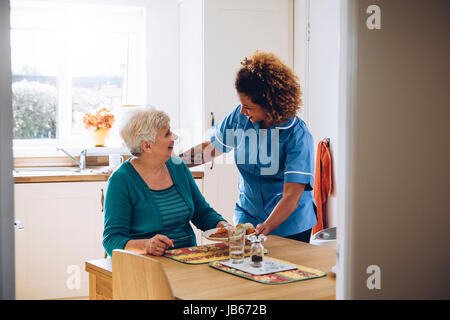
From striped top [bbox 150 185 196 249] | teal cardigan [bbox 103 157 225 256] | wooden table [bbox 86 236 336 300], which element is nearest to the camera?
wooden table [bbox 86 236 336 300]

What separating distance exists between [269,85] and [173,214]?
26.2 inches

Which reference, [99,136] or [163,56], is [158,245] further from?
[163,56]

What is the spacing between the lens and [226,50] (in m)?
3.57

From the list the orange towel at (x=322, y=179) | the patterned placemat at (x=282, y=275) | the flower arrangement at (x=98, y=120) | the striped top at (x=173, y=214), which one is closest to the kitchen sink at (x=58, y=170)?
the flower arrangement at (x=98, y=120)

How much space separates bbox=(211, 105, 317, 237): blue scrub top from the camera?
224 centimetres

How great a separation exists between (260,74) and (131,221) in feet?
2.63

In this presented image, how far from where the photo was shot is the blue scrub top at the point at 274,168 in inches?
88.3

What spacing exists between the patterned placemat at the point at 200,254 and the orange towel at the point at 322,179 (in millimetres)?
1380

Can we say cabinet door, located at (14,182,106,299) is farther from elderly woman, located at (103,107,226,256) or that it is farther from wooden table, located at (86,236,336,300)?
wooden table, located at (86,236,336,300)

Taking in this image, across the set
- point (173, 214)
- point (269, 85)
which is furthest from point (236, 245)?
point (269, 85)

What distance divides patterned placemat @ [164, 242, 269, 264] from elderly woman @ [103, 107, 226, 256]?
0.05 meters

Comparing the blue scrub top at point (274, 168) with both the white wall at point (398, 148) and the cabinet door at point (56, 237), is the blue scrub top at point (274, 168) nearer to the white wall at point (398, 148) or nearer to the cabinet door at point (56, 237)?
the white wall at point (398, 148)

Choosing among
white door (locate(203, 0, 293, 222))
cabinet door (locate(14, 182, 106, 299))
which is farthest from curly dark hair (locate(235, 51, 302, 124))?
cabinet door (locate(14, 182, 106, 299))
